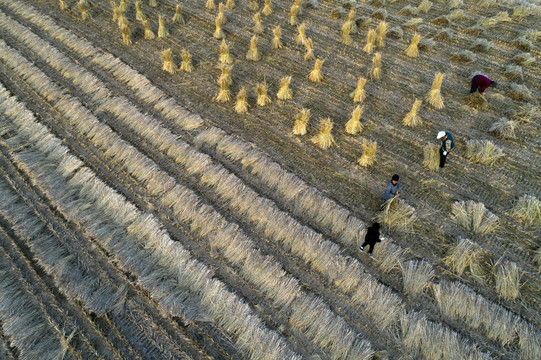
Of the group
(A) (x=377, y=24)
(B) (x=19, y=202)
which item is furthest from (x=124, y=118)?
(A) (x=377, y=24)

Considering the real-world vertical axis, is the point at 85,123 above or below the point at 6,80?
above

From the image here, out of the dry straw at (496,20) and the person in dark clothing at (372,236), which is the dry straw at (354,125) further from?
the dry straw at (496,20)

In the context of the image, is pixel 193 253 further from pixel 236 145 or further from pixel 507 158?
pixel 507 158

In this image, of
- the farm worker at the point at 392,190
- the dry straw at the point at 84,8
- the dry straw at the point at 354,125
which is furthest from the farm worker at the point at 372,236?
the dry straw at the point at 84,8

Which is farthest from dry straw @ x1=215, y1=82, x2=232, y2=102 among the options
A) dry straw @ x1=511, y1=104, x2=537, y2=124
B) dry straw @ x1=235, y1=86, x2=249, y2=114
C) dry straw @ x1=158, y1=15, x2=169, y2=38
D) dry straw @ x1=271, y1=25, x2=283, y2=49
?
dry straw @ x1=511, y1=104, x2=537, y2=124

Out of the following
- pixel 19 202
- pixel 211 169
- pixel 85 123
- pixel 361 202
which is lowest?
pixel 19 202

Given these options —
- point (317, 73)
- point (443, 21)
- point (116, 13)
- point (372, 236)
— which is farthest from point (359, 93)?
point (116, 13)

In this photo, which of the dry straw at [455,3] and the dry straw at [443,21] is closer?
the dry straw at [443,21]
